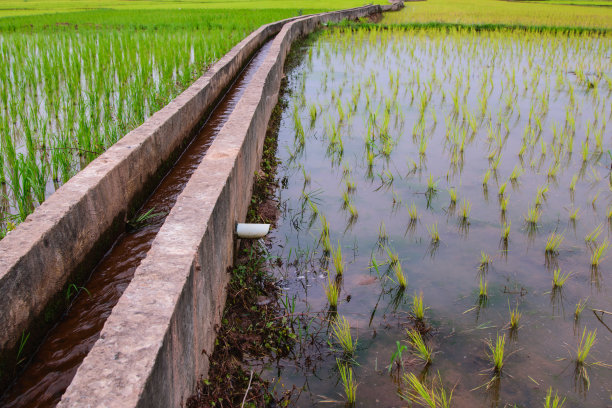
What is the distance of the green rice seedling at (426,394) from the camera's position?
4.86ft

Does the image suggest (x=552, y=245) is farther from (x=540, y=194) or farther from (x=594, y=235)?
(x=540, y=194)

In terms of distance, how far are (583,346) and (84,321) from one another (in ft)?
6.04

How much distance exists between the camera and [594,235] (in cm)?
259

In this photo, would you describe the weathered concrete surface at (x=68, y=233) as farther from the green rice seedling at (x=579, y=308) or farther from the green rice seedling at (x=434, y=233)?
the green rice seedling at (x=579, y=308)

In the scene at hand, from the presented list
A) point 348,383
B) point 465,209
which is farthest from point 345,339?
point 465,209

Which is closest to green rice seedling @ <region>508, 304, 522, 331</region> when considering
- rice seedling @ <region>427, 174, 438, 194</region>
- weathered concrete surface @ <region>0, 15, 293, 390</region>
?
rice seedling @ <region>427, 174, 438, 194</region>

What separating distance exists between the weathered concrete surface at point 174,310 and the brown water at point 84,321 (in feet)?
1.50

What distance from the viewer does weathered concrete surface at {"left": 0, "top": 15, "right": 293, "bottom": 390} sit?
1.59 m

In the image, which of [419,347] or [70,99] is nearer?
[419,347]

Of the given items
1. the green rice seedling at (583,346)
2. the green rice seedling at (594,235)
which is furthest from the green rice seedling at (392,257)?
the green rice seedling at (594,235)

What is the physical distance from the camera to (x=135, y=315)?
1253mm

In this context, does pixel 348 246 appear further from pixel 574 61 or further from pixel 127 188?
pixel 574 61

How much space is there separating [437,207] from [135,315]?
2076mm

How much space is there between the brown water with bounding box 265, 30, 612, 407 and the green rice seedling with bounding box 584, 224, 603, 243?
0.03 meters
